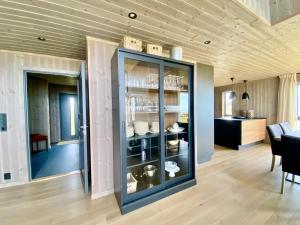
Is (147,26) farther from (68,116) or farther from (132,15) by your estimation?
(68,116)

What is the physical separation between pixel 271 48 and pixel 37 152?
636cm

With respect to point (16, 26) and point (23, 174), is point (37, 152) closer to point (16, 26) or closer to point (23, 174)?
point (23, 174)

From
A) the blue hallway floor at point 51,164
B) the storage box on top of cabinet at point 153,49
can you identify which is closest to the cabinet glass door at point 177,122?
the storage box on top of cabinet at point 153,49

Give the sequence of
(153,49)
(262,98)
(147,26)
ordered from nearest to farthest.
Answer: (147,26)
(153,49)
(262,98)

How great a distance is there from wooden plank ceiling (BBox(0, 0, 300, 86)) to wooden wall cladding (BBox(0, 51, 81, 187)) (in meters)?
0.22

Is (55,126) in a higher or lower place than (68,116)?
lower

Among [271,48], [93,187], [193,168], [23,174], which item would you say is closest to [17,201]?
[23,174]

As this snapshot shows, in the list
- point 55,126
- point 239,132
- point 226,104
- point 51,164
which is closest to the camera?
point 51,164

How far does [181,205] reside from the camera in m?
2.10

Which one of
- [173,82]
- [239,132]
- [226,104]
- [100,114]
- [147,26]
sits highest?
[147,26]

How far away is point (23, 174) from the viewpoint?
9.12ft

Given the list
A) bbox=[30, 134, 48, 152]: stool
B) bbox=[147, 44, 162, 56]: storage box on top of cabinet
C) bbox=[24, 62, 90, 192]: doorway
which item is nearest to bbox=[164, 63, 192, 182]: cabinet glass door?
bbox=[147, 44, 162, 56]: storage box on top of cabinet

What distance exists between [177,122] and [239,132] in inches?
113

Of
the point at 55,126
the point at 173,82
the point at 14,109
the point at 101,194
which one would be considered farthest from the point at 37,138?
A: the point at 173,82
